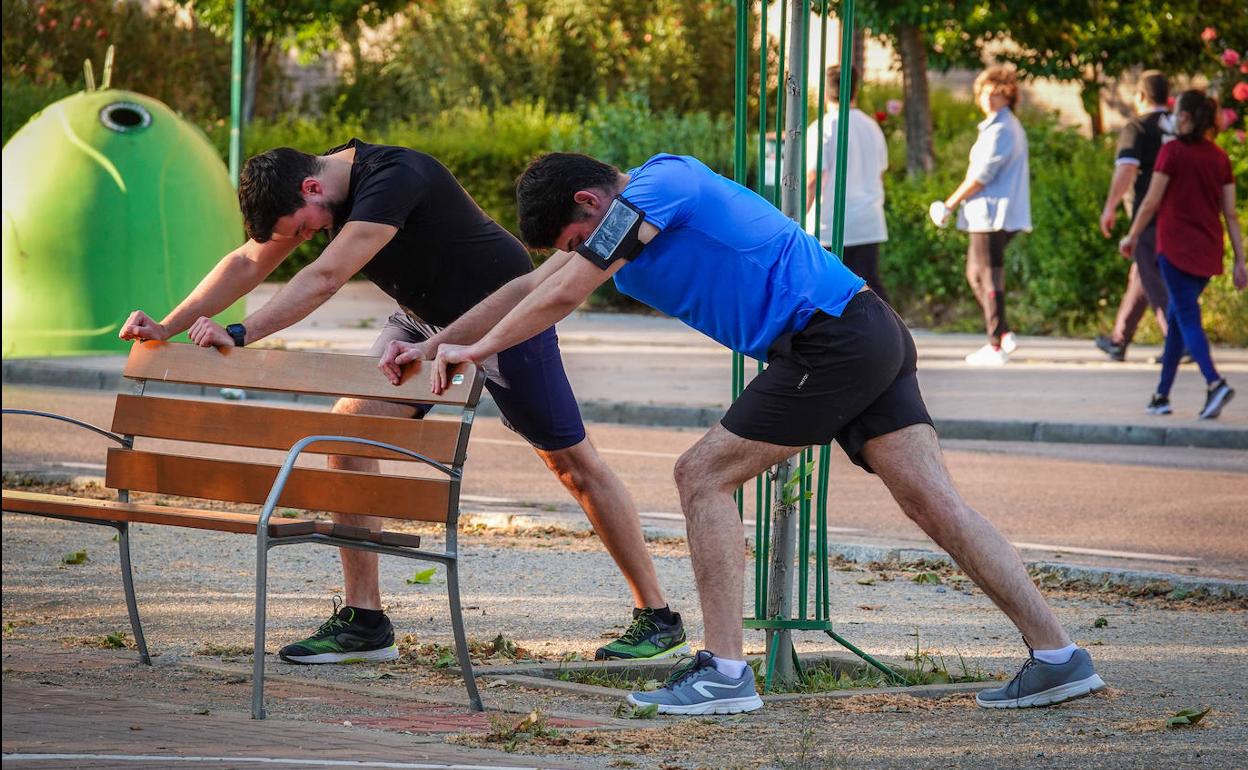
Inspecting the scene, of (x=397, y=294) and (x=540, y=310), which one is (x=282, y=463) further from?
(x=540, y=310)

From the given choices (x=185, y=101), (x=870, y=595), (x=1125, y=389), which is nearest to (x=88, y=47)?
(x=185, y=101)

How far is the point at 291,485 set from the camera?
16.6 ft

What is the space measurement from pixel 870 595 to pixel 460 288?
2.26 metres

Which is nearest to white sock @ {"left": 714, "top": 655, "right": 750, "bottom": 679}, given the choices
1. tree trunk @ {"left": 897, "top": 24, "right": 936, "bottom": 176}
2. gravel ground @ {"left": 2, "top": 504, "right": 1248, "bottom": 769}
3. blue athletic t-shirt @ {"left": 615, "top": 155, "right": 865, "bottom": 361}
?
gravel ground @ {"left": 2, "top": 504, "right": 1248, "bottom": 769}

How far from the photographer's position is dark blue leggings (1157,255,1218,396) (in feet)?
37.2


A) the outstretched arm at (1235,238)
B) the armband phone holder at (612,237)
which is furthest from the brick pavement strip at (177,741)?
the outstretched arm at (1235,238)

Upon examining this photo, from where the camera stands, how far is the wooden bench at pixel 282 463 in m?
4.77

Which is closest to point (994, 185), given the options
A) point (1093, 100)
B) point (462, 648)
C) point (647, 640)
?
point (647, 640)

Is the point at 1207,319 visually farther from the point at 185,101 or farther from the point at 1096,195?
the point at 185,101

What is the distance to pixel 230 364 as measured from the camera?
5484 mm

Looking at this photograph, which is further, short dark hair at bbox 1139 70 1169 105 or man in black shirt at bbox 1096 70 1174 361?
short dark hair at bbox 1139 70 1169 105

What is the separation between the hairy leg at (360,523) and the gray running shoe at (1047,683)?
6.16 feet

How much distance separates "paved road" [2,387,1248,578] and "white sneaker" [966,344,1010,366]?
11.1 ft

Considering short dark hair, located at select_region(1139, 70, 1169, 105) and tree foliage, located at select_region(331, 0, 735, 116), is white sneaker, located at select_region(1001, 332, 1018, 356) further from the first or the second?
tree foliage, located at select_region(331, 0, 735, 116)
